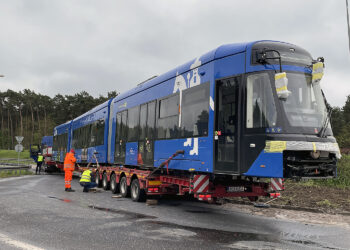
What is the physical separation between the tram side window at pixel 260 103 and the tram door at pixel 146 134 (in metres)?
4.08

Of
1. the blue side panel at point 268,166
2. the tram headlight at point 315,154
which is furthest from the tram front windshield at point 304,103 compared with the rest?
the blue side panel at point 268,166

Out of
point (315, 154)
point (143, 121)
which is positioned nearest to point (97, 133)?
point (143, 121)

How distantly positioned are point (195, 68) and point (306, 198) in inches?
225

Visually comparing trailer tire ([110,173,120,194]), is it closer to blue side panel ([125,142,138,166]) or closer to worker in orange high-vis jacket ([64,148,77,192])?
blue side panel ([125,142,138,166])

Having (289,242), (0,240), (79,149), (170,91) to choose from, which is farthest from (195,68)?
(79,149)

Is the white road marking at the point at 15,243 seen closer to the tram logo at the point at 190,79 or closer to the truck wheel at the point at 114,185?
the tram logo at the point at 190,79

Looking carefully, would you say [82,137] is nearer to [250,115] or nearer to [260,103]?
[250,115]

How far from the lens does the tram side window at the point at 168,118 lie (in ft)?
29.6

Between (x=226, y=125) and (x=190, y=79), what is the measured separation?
1.93m

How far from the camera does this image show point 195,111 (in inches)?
320

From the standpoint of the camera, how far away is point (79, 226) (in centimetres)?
690

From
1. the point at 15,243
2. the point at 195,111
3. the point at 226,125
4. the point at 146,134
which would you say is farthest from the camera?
the point at 146,134

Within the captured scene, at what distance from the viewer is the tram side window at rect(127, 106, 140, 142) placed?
1146 centimetres

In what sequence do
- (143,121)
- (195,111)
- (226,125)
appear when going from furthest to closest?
1. (143,121)
2. (195,111)
3. (226,125)
